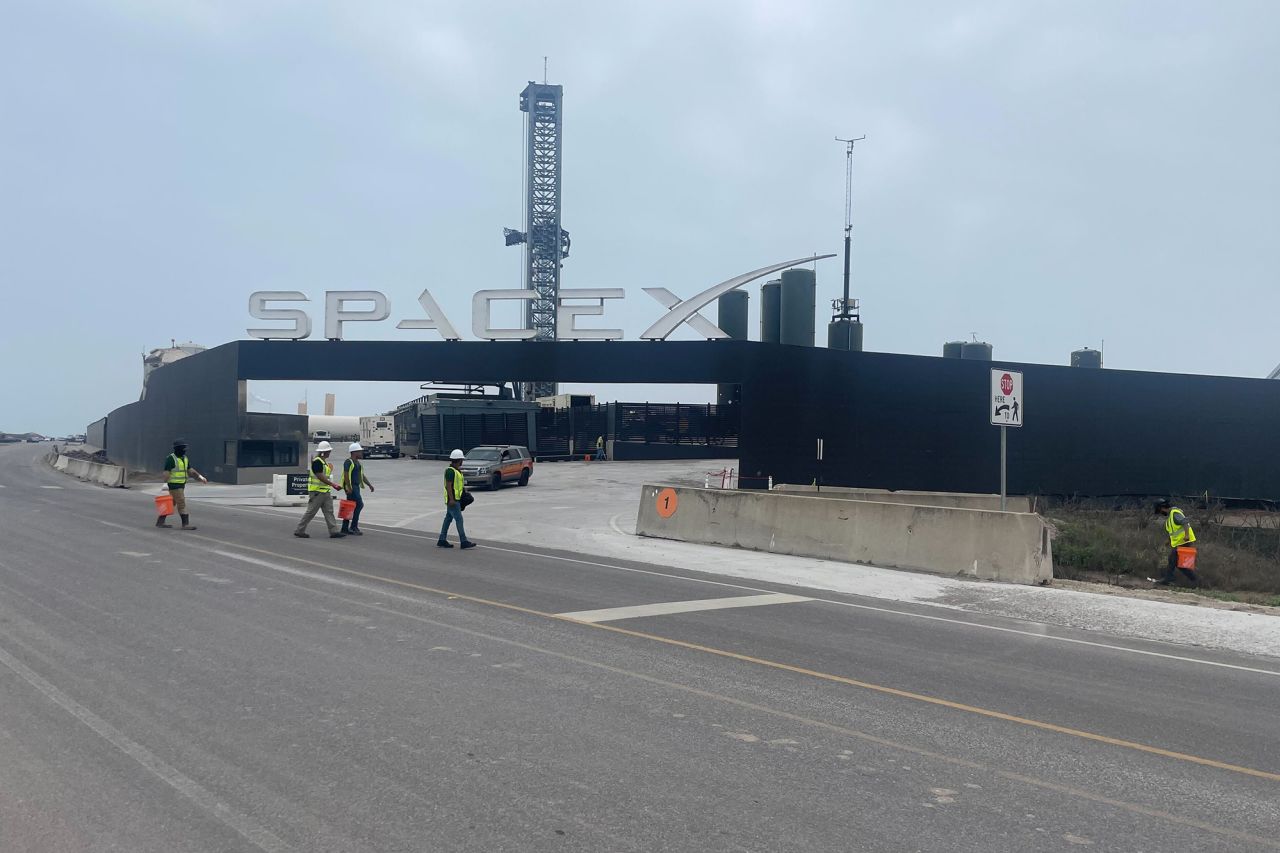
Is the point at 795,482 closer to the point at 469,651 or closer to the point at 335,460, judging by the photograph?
the point at 469,651

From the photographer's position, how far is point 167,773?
212 inches

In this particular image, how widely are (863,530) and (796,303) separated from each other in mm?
36670

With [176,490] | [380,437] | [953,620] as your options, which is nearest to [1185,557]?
[953,620]

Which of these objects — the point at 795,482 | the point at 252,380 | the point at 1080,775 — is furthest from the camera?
the point at 252,380

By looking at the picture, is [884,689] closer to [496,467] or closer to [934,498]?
[934,498]

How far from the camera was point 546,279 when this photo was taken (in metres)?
74.8

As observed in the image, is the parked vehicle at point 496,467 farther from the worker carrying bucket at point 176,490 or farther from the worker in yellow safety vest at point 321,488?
the worker in yellow safety vest at point 321,488

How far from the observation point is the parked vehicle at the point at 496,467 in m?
35.9

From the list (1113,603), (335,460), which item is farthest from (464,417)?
(1113,603)

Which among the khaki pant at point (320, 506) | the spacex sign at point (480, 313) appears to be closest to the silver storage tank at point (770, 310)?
the spacex sign at point (480, 313)

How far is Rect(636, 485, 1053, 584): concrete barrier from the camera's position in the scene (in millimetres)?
14477

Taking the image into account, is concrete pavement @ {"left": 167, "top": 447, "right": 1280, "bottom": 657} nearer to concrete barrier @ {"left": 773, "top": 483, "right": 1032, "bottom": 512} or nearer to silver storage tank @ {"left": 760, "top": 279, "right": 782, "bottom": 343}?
concrete barrier @ {"left": 773, "top": 483, "right": 1032, "bottom": 512}

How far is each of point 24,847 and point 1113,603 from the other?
12.4m

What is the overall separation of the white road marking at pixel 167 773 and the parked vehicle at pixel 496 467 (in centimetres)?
2818
